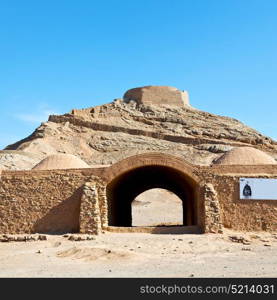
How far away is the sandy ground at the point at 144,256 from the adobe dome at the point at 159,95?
34.9 m

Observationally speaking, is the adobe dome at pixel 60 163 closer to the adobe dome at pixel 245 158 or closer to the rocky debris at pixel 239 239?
the adobe dome at pixel 245 158

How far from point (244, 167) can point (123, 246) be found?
571 centimetres

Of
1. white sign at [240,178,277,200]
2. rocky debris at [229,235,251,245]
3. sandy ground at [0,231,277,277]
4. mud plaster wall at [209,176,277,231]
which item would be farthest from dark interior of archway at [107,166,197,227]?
rocky debris at [229,235,251,245]

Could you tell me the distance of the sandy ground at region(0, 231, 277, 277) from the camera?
30.1ft

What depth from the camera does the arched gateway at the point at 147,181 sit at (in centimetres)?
1605

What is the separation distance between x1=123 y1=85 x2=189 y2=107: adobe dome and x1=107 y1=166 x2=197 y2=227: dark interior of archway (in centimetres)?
2584

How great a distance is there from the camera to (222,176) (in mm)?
15812

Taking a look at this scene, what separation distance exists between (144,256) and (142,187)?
42.6 feet

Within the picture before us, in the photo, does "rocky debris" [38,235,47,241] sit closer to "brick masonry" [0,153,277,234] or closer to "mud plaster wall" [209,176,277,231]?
"brick masonry" [0,153,277,234]

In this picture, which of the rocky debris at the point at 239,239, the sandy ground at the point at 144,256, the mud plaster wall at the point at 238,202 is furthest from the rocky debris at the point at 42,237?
the rocky debris at the point at 239,239

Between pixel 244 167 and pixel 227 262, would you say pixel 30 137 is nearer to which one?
pixel 244 167

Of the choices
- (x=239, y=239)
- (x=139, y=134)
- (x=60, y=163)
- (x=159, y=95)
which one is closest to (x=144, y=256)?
(x=239, y=239)

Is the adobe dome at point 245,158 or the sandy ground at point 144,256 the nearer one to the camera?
the sandy ground at point 144,256
